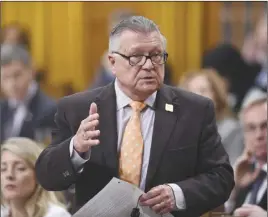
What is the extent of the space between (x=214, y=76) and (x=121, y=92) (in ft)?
8.00

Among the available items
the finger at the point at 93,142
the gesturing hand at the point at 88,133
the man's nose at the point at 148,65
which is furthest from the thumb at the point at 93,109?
the man's nose at the point at 148,65

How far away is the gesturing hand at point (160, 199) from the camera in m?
3.17

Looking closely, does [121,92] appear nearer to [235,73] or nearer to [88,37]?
[235,73]

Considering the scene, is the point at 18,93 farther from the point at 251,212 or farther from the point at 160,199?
the point at 160,199

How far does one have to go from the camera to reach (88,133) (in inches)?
121

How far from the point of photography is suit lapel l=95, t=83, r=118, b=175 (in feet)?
10.8

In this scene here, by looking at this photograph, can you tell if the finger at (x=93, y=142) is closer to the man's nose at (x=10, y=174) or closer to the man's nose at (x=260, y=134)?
the man's nose at (x=10, y=174)

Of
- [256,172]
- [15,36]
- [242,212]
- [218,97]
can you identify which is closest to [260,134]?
[256,172]

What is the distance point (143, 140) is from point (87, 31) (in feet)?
18.2

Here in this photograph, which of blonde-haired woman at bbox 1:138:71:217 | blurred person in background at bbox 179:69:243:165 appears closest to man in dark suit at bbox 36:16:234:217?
blonde-haired woman at bbox 1:138:71:217

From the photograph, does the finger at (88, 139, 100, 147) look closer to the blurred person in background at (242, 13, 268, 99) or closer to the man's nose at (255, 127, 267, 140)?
the man's nose at (255, 127, 267, 140)

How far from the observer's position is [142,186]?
3287 millimetres

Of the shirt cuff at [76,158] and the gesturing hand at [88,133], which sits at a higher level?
the gesturing hand at [88,133]

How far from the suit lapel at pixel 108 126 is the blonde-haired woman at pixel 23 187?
91 centimetres
